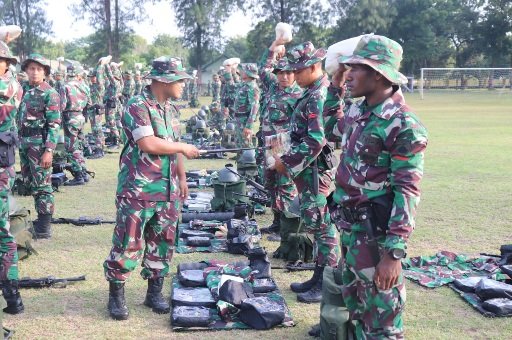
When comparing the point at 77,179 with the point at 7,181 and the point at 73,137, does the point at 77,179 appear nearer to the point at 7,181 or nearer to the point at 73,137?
the point at 73,137

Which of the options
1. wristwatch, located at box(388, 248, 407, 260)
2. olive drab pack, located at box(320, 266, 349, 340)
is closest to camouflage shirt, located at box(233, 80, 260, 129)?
olive drab pack, located at box(320, 266, 349, 340)

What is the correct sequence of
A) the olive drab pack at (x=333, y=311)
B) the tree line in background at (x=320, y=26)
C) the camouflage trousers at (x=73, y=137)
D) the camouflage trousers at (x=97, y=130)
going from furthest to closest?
the tree line in background at (x=320, y=26), the camouflage trousers at (x=97, y=130), the camouflage trousers at (x=73, y=137), the olive drab pack at (x=333, y=311)

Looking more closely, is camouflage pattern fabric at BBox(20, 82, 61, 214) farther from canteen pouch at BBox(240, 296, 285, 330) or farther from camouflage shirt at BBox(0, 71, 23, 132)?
canteen pouch at BBox(240, 296, 285, 330)

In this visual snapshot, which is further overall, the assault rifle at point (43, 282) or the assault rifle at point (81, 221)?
the assault rifle at point (81, 221)

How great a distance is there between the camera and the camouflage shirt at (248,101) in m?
12.3

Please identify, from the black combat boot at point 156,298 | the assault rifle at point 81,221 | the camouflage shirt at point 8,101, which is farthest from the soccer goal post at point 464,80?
the camouflage shirt at point 8,101

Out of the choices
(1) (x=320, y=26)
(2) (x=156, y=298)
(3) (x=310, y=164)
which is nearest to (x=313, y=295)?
(3) (x=310, y=164)

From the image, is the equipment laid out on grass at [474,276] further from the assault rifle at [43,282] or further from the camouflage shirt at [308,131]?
the assault rifle at [43,282]

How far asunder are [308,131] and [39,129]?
3.78 m

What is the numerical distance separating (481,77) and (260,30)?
749 inches

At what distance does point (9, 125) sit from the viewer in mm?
4883

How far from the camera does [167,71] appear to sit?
16.1 feet

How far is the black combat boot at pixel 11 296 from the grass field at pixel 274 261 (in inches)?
3.4

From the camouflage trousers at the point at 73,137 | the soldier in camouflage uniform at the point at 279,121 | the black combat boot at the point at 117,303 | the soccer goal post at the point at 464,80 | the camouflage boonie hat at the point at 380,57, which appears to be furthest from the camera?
the soccer goal post at the point at 464,80
